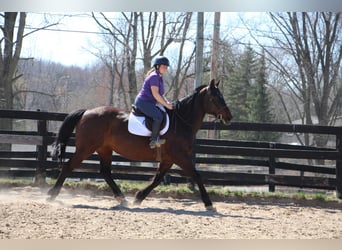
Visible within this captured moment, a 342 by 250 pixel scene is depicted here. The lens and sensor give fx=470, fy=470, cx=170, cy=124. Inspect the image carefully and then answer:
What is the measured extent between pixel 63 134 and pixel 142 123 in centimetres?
116

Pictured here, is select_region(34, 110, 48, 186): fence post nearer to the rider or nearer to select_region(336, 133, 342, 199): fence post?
the rider

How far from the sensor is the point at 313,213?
20.9 feet

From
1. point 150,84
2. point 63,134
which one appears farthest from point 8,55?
point 150,84

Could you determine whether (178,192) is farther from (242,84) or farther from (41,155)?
(242,84)

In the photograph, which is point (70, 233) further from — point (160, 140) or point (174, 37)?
point (174, 37)

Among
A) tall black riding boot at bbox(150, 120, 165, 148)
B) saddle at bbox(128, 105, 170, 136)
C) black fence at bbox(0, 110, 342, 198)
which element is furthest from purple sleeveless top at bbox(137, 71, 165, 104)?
black fence at bbox(0, 110, 342, 198)

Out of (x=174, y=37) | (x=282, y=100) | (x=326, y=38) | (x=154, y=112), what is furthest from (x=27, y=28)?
(x=282, y=100)

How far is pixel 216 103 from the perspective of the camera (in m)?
6.23

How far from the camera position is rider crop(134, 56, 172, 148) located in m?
5.90

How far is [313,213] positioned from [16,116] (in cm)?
482

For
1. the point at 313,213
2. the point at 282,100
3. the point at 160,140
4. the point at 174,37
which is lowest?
the point at 313,213

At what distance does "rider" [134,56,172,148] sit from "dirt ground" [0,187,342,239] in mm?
964

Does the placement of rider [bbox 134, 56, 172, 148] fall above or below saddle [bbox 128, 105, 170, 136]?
above

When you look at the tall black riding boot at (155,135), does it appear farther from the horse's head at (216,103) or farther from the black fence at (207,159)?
the black fence at (207,159)
